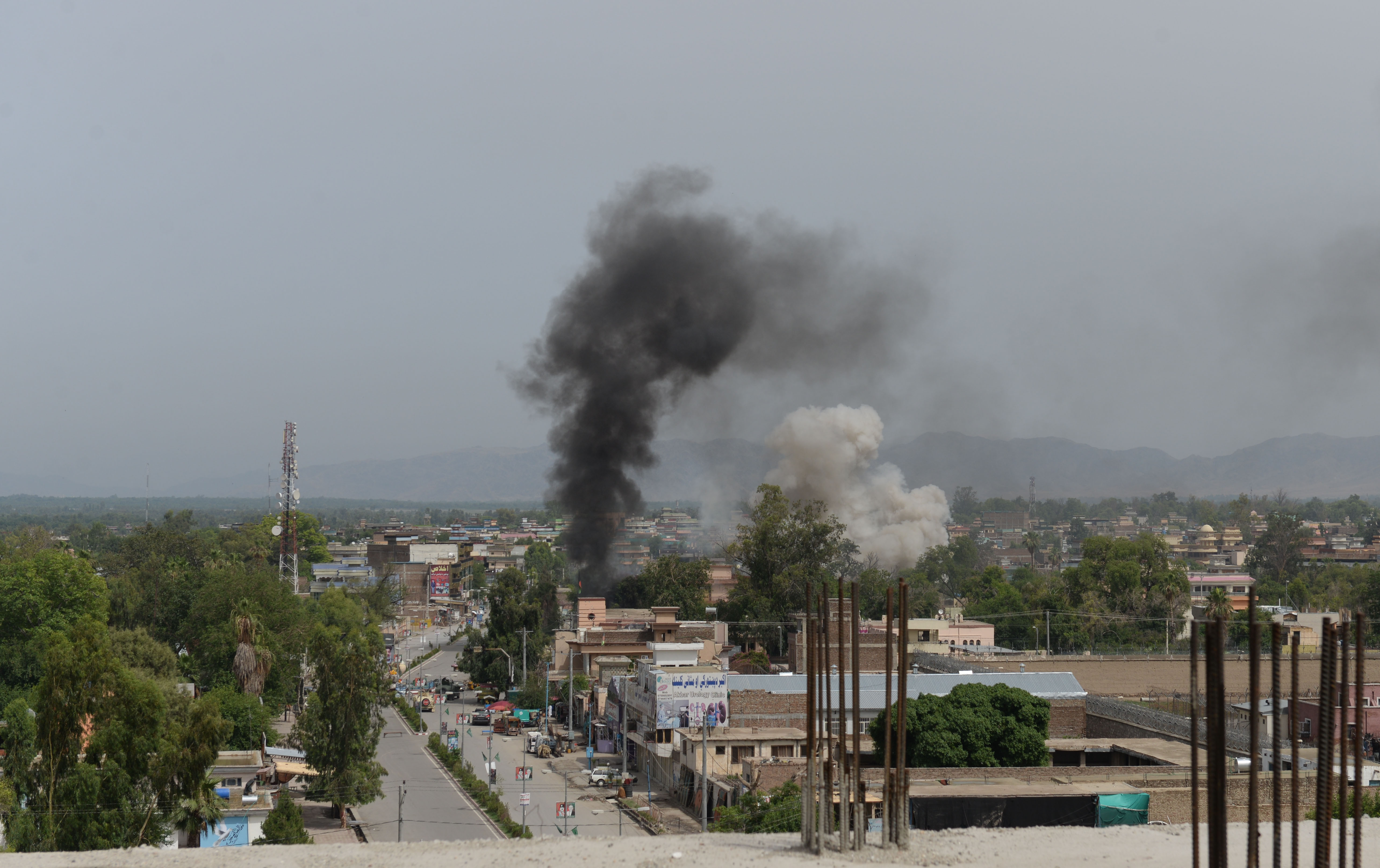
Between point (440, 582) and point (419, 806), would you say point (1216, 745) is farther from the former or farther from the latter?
point (440, 582)

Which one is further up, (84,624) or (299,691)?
(84,624)

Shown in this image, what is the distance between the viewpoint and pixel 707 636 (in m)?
46.2

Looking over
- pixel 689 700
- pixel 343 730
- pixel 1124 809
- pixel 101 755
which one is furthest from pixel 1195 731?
pixel 689 700

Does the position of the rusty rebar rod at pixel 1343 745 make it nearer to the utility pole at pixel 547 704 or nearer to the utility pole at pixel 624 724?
the utility pole at pixel 624 724

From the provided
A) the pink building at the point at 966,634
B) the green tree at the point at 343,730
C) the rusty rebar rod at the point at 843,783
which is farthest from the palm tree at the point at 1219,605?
the rusty rebar rod at the point at 843,783

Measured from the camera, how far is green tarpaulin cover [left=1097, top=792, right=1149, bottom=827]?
21.0m

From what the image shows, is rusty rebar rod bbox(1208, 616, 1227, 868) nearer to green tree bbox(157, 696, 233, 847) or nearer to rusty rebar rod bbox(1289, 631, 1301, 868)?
rusty rebar rod bbox(1289, 631, 1301, 868)

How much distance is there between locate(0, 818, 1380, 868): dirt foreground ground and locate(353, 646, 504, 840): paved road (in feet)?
20.1

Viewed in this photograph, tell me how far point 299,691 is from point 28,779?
26551mm

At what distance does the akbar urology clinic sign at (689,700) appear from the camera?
102 feet

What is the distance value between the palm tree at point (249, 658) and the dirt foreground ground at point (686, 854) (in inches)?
921

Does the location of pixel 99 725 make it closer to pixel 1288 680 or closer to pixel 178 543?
pixel 1288 680

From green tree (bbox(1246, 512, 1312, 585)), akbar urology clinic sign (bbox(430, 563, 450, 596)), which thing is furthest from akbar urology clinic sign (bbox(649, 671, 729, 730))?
green tree (bbox(1246, 512, 1312, 585))

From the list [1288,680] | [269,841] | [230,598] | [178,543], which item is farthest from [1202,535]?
[269,841]
